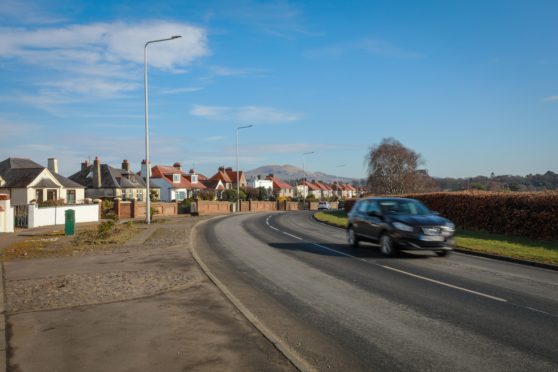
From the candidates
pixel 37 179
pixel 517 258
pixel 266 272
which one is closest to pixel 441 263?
pixel 517 258

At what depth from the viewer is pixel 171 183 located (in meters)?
89.4

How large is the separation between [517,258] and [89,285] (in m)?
11.4

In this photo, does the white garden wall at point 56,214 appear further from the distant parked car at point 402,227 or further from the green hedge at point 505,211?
the green hedge at point 505,211

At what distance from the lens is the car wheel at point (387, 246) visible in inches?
547

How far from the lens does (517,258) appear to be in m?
13.6

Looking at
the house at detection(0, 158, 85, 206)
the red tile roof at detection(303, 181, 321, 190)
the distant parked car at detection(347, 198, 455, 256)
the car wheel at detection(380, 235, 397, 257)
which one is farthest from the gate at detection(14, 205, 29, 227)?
the red tile roof at detection(303, 181, 321, 190)

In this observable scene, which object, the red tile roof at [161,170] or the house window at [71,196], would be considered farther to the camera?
the red tile roof at [161,170]

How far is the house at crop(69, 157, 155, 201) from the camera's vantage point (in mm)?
66438

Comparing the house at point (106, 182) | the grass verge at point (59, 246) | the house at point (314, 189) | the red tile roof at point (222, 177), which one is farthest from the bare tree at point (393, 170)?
the house at point (314, 189)

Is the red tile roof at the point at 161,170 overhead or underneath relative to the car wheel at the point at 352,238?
overhead

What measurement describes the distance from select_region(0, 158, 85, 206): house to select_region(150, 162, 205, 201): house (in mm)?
36534

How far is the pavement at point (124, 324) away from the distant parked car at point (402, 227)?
5.79 m

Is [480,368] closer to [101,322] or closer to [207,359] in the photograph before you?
[207,359]

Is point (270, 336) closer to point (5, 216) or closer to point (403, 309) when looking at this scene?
point (403, 309)
